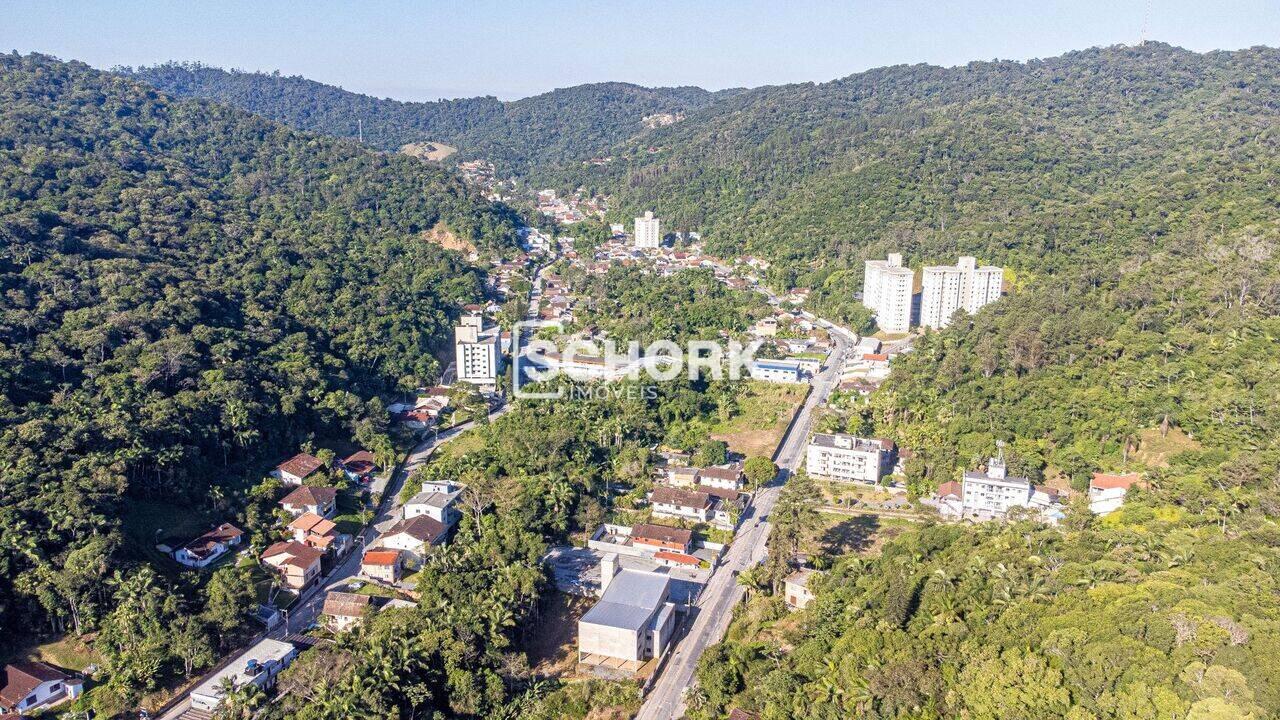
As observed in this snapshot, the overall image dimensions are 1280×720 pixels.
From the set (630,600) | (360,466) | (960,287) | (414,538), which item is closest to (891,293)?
(960,287)

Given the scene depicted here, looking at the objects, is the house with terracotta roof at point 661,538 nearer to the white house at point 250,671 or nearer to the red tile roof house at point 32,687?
the white house at point 250,671

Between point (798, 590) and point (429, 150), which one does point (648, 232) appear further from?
point (429, 150)

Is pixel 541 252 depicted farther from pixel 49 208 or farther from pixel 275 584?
pixel 275 584

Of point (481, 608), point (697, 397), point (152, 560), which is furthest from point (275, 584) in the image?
point (697, 397)

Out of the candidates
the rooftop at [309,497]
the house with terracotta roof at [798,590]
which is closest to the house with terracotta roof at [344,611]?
the rooftop at [309,497]

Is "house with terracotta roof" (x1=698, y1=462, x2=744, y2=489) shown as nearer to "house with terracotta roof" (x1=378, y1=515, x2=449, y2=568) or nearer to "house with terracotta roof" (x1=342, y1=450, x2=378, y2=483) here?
"house with terracotta roof" (x1=378, y1=515, x2=449, y2=568)
